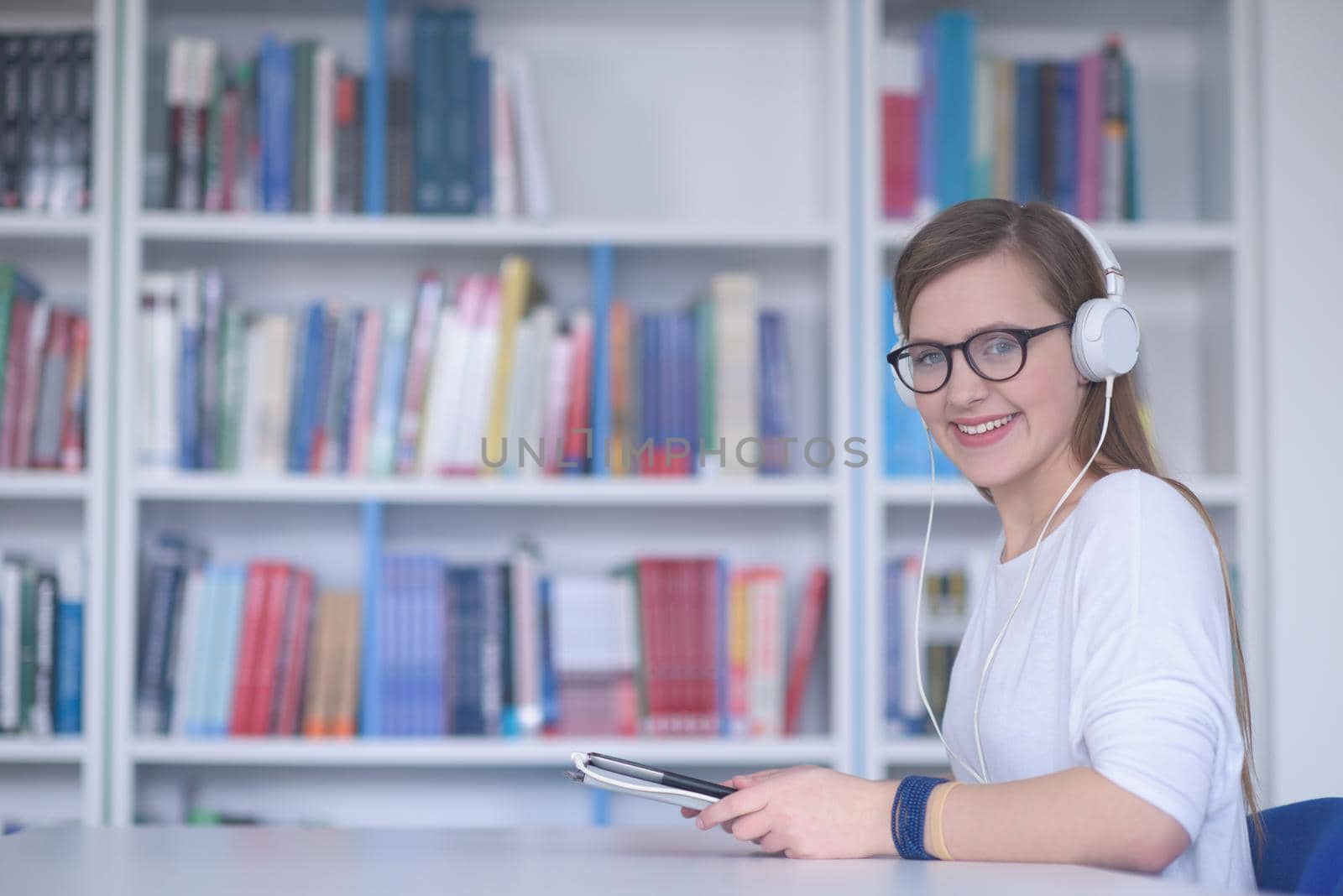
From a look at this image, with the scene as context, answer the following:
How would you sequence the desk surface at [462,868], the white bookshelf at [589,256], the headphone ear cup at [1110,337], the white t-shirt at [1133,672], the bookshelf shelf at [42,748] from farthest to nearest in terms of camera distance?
the white bookshelf at [589,256] → the bookshelf shelf at [42,748] → the headphone ear cup at [1110,337] → the white t-shirt at [1133,672] → the desk surface at [462,868]

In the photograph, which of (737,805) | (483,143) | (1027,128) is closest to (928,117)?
(1027,128)

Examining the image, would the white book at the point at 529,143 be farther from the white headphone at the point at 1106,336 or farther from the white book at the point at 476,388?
the white headphone at the point at 1106,336

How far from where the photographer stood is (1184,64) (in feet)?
8.84

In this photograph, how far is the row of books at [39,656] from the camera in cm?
229

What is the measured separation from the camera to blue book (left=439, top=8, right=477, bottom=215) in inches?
93.4

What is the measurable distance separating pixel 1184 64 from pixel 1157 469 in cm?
180

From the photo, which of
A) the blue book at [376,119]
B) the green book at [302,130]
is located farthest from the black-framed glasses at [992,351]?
the green book at [302,130]

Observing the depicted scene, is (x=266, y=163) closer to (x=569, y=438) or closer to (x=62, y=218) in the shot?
(x=62, y=218)

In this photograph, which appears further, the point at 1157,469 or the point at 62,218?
the point at 62,218

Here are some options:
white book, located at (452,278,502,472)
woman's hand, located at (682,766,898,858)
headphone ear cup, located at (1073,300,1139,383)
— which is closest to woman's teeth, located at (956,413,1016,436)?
headphone ear cup, located at (1073,300,1139,383)

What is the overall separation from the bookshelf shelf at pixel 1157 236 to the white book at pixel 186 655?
1483mm

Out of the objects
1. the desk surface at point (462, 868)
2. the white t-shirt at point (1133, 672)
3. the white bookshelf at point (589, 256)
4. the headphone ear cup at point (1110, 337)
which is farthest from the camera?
the white bookshelf at point (589, 256)

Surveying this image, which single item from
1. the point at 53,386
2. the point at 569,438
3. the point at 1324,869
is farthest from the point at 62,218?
the point at 1324,869

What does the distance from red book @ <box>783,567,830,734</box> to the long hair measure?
4.00ft
